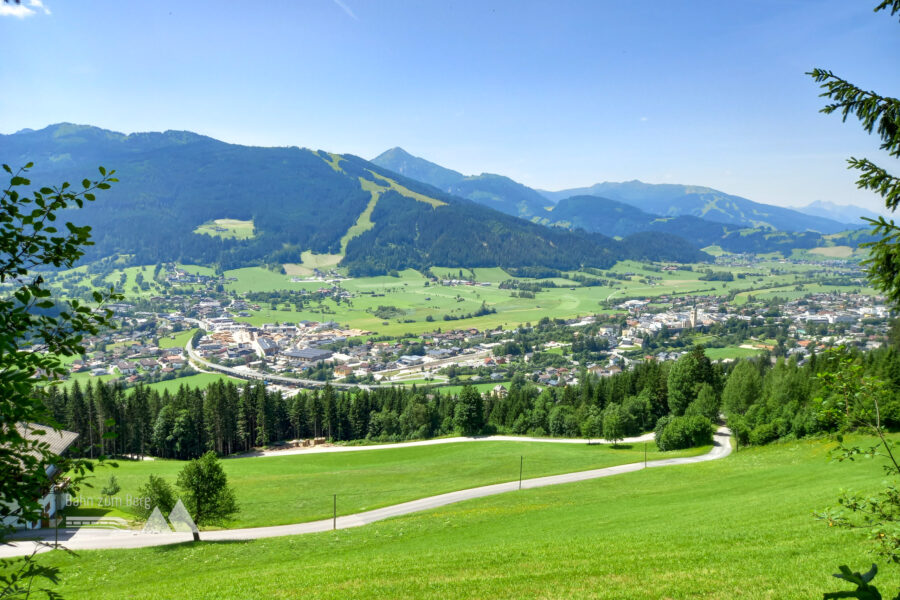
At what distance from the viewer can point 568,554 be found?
15078 millimetres

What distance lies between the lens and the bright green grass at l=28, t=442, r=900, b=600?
1129cm

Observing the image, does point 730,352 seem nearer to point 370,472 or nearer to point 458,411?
point 458,411

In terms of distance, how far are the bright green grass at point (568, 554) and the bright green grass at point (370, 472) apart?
9.57m

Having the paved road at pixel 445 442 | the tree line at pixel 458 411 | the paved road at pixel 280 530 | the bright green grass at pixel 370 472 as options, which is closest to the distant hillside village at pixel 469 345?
the tree line at pixel 458 411

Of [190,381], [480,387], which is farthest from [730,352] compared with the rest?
[190,381]

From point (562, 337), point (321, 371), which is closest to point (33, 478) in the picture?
point (321, 371)

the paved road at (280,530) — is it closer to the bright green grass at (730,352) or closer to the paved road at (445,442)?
the paved road at (445,442)

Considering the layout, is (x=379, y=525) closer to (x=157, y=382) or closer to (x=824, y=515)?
(x=824, y=515)

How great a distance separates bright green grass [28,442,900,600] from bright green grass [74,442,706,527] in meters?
9.57

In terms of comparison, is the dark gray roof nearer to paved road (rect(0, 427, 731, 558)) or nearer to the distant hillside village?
the distant hillside village

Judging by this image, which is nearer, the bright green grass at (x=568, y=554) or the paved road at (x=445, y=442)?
the bright green grass at (x=568, y=554)

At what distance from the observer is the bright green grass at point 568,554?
11.3m

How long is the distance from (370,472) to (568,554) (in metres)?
38.2

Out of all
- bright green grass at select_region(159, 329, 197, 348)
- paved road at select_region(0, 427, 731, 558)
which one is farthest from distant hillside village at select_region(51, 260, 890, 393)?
paved road at select_region(0, 427, 731, 558)
